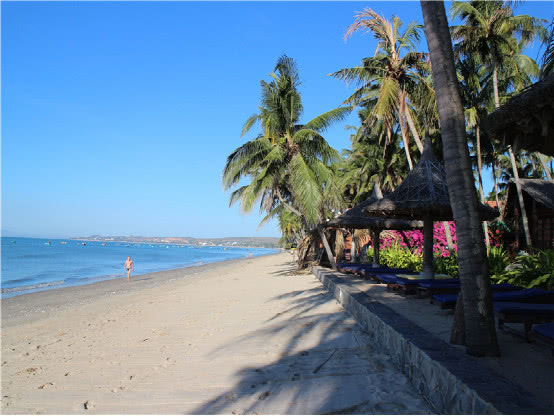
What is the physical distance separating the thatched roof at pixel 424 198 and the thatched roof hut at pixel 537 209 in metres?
Answer: 6.81

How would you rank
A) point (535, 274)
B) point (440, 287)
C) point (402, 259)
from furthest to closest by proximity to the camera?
point (402, 259) → point (535, 274) → point (440, 287)

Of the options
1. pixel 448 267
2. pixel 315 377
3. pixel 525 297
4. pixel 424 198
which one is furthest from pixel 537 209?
pixel 315 377

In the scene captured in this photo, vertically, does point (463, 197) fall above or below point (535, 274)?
above

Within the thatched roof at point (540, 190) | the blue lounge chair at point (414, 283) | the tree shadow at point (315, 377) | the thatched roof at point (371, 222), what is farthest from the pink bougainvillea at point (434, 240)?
the tree shadow at point (315, 377)

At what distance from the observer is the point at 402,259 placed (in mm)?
14758

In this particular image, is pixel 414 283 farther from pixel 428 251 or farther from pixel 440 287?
pixel 428 251

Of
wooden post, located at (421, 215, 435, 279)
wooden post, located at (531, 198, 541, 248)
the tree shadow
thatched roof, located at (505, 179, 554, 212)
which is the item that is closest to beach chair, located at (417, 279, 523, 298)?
wooden post, located at (421, 215, 435, 279)

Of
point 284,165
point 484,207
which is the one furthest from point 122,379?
point 284,165

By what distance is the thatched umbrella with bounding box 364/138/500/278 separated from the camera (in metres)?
7.34

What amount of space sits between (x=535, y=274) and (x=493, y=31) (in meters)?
10.8

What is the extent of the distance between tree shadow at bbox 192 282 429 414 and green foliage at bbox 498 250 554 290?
3.22 metres

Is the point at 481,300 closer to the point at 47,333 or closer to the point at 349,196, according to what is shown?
the point at 47,333

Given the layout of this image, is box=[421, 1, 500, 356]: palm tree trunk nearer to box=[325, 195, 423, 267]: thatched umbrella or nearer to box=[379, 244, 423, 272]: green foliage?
box=[325, 195, 423, 267]: thatched umbrella

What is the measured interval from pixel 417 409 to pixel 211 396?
1.89 m
